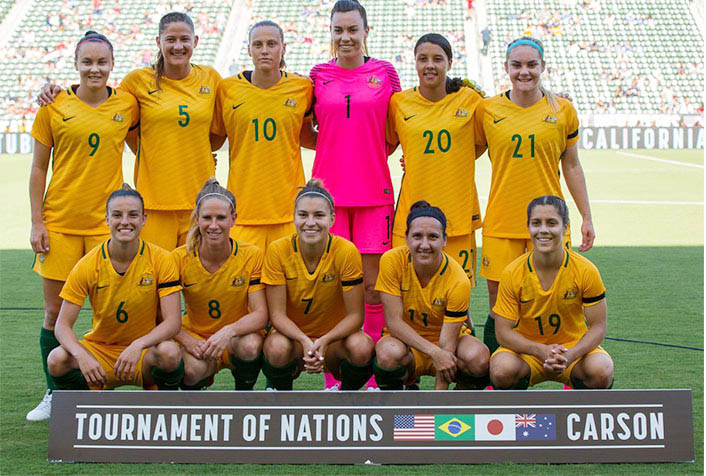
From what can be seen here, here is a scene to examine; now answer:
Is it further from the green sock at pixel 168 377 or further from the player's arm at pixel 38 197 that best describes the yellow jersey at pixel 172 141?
the green sock at pixel 168 377

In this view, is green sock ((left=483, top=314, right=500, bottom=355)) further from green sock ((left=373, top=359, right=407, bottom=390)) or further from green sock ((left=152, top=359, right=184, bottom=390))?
green sock ((left=152, top=359, right=184, bottom=390))

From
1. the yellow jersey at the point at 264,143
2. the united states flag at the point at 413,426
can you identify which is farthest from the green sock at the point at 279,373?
the yellow jersey at the point at 264,143

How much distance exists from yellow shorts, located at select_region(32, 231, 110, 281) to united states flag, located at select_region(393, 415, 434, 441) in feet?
6.06

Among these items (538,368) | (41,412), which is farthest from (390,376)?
(41,412)

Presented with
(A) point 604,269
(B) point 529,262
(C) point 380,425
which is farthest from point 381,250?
(A) point 604,269

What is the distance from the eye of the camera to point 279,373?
3.97 metres

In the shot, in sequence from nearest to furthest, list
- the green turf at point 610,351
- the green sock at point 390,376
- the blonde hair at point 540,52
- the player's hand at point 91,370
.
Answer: the green turf at point 610,351, the player's hand at point 91,370, the green sock at point 390,376, the blonde hair at point 540,52

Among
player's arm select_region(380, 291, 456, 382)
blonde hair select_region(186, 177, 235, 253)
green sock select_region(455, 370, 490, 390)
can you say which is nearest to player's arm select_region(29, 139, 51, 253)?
blonde hair select_region(186, 177, 235, 253)

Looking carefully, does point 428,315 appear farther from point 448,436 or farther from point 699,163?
point 699,163

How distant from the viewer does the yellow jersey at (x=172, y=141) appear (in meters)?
4.42

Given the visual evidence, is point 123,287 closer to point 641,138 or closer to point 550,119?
point 550,119

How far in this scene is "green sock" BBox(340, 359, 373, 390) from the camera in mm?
3945

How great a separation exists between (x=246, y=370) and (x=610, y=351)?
2.48 metres

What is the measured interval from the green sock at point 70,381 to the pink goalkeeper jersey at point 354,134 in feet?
5.18
